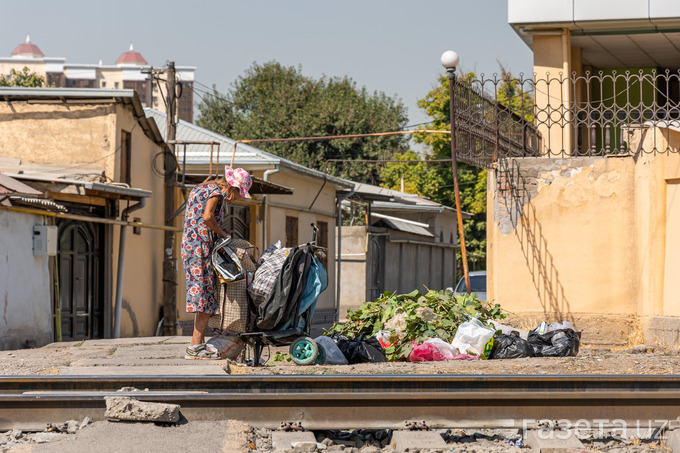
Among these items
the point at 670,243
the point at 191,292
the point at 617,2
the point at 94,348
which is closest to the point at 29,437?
the point at 191,292

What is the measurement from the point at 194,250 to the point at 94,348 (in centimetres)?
286

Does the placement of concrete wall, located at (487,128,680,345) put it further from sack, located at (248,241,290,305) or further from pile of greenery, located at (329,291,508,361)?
sack, located at (248,241,290,305)

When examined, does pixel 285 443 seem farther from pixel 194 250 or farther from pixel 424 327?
pixel 424 327

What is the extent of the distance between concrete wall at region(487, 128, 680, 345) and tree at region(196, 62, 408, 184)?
35.0m

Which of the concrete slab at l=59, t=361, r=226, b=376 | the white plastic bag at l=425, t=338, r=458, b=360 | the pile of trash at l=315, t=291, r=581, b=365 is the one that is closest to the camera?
the concrete slab at l=59, t=361, r=226, b=376

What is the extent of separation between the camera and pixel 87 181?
49.3ft

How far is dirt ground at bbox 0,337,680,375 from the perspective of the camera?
8.20 m

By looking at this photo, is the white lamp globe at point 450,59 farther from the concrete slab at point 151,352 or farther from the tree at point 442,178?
the tree at point 442,178

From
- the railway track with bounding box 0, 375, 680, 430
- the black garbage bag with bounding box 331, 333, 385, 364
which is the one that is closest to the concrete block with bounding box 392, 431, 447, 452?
the railway track with bounding box 0, 375, 680, 430

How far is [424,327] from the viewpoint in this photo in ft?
33.5

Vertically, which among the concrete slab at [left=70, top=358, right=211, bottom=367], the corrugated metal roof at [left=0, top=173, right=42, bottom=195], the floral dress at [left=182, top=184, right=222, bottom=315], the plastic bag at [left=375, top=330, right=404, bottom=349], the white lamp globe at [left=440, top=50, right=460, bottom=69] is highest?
the white lamp globe at [left=440, top=50, right=460, bottom=69]

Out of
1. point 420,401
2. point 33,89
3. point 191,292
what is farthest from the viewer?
point 33,89

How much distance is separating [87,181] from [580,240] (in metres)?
7.82

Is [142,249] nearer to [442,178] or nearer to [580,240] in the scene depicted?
[580,240]
